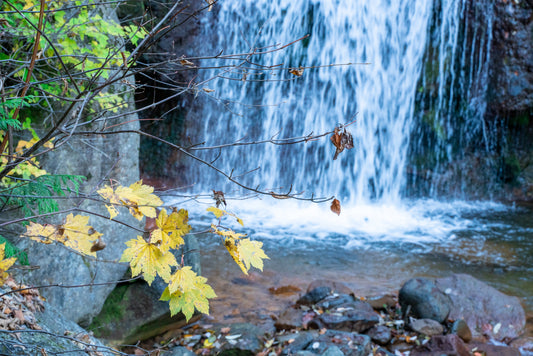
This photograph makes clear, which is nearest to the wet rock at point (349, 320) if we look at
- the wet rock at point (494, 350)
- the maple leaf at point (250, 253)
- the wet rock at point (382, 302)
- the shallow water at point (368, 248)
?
the wet rock at point (382, 302)

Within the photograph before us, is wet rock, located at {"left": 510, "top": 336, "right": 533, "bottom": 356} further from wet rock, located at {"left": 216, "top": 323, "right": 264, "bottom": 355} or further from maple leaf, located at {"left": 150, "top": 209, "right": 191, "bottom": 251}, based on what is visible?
maple leaf, located at {"left": 150, "top": 209, "right": 191, "bottom": 251}

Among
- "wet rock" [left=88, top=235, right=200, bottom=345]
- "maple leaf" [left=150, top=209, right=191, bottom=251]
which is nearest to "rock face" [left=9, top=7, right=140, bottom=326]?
"wet rock" [left=88, top=235, right=200, bottom=345]

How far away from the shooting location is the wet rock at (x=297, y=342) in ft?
11.8

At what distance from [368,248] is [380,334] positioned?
2.82 meters

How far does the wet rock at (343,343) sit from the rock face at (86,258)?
1844 mm

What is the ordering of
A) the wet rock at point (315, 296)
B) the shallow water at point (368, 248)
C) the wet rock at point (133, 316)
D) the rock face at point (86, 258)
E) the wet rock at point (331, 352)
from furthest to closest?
the shallow water at point (368, 248) → the wet rock at point (315, 296) → the wet rock at point (133, 316) → the rock face at point (86, 258) → the wet rock at point (331, 352)

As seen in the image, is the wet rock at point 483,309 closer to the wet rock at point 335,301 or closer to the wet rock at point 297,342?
the wet rock at point 335,301

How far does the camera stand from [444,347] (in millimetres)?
3572

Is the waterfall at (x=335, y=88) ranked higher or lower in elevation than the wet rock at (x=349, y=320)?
higher

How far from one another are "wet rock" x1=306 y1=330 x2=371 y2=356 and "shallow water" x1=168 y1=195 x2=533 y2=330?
38.3 inches

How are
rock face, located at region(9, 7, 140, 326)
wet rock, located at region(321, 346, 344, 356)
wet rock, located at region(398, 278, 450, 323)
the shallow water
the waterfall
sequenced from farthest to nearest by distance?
the waterfall → the shallow water → wet rock, located at region(398, 278, 450, 323) → rock face, located at region(9, 7, 140, 326) → wet rock, located at region(321, 346, 344, 356)

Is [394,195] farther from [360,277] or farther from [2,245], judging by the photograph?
[2,245]

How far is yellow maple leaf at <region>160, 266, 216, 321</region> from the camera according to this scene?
1508 millimetres

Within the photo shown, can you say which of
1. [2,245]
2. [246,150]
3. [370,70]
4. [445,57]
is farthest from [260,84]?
[2,245]
